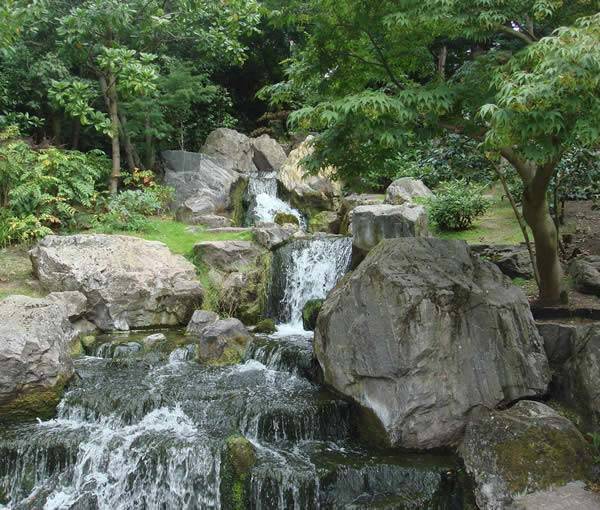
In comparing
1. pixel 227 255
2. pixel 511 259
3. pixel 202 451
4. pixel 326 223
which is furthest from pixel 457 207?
pixel 202 451

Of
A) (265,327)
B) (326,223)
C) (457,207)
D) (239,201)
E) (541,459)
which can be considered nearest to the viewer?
(541,459)

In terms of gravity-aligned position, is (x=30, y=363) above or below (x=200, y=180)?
below

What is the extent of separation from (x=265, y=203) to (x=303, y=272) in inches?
252

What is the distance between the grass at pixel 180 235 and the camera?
14.3 metres

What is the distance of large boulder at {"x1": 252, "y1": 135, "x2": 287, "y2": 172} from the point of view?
22.8m

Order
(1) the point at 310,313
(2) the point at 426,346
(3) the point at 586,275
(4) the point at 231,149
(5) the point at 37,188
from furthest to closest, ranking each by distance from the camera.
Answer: (4) the point at 231,149, (5) the point at 37,188, (1) the point at 310,313, (3) the point at 586,275, (2) the point at 426,346

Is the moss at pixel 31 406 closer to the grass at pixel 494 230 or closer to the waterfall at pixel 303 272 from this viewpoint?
the waterfall at pixel 303 272

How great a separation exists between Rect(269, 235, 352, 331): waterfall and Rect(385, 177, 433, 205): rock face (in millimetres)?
3015

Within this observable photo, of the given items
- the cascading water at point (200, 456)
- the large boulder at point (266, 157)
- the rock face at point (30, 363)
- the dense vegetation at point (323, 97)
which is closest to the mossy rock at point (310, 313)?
the cascading water at point (200, 456)

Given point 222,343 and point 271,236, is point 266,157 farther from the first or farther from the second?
point 222,343

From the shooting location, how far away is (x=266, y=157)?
75.0 feet

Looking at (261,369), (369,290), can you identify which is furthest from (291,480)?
(261,369)

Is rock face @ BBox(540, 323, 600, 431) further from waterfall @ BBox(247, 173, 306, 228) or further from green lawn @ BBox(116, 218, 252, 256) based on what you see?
waterfall @ BBox(247, 173, 306, 228)

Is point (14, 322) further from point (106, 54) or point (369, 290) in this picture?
point (106, 54)
